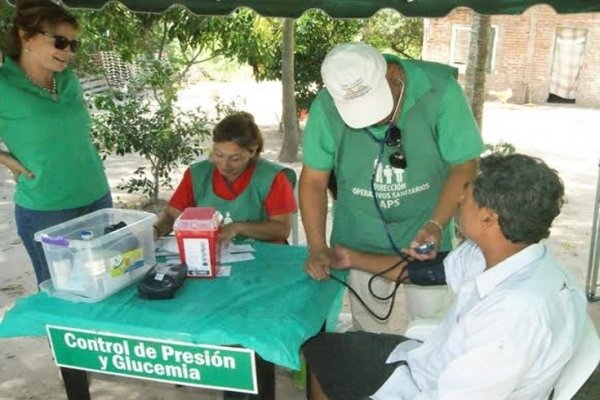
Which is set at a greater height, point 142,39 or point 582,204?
point 142,39

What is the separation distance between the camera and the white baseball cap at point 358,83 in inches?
75.1

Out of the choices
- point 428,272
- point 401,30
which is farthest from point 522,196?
point 401,30

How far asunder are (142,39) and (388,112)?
17.6 feet

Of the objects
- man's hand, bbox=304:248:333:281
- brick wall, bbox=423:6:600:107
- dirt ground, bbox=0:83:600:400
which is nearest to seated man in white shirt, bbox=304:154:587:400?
man's hand, bbox=304:248:333:281

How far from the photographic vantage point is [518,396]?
144 cm

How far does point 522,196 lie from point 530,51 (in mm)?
13869

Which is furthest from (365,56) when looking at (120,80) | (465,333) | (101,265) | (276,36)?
(120,80)

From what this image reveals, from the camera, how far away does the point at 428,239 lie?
6.84ft

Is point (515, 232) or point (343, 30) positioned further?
point (343, 30)

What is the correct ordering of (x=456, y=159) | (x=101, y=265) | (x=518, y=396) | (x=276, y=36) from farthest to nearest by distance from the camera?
(x=276, y=36)
(x=456, y=159)
(x=101, y=265)
(x=518, y=396)

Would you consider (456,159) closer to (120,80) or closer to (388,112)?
(388,112)

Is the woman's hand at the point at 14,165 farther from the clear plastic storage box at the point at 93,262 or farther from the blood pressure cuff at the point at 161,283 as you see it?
the blood pressure cuff at the point at 161,283

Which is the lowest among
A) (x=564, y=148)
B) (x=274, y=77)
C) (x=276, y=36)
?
(x=564, y=148)

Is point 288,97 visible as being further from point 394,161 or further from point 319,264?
point 319,264
